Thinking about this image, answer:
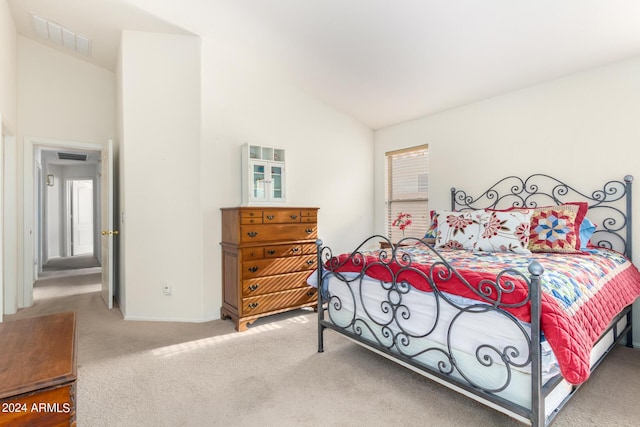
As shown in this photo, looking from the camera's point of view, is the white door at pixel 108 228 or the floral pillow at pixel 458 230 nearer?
the floral pillow at pixel 458 230

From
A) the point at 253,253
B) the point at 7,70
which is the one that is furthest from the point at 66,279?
the point at 253,253

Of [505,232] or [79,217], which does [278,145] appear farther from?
[79,217]

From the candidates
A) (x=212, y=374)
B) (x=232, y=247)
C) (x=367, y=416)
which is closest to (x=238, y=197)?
A: (x=232, y=247)

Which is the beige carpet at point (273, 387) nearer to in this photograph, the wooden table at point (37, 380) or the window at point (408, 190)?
the wooden table at point (37, 380)

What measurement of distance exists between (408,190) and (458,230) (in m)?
1.59

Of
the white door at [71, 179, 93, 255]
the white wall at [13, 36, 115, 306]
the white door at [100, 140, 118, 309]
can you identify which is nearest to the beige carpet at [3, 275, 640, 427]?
the white door at [100, 140, 118, 309]

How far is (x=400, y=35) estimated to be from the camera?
280cm

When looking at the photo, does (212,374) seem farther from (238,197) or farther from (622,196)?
(622,196)

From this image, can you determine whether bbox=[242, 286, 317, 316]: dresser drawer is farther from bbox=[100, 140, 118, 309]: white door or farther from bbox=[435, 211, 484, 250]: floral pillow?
bbox=[100, 140, 118, 309]: white door

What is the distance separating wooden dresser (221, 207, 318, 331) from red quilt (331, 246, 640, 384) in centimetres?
101

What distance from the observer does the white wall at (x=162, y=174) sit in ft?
11.4

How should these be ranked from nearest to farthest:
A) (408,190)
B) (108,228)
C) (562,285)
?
(562,285)
(108,228)
(408,190)

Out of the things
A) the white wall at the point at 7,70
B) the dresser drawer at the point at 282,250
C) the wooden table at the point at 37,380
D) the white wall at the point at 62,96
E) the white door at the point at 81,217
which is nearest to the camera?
the wooden table at the point at 37,380

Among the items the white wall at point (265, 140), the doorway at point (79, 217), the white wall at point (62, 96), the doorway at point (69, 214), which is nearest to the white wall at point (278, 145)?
the white wall at point (265, 140)
